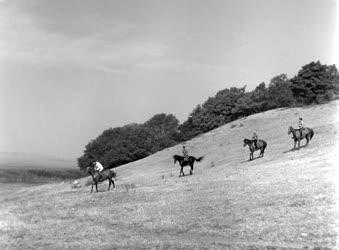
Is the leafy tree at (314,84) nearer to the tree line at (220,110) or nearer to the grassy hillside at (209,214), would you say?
the tree line at (220,110)

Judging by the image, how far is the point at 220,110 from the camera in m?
118

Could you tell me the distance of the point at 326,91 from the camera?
99.8 metres

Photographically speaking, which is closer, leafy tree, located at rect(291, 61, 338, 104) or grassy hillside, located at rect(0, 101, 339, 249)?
grassy hillside, located at rect(0, 101, 339, 249)

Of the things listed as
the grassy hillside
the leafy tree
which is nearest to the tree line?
the leafy tree

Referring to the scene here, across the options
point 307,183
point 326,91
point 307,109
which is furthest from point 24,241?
point 326,91

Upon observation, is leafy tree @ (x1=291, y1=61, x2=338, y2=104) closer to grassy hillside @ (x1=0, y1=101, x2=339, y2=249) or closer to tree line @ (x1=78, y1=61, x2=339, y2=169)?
tree line @ (x1=78, y1=61, x2=339, y2=169)

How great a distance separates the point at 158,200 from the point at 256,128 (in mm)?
50031

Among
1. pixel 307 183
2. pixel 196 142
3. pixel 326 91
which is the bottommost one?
pixel 307 183

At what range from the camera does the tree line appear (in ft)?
331

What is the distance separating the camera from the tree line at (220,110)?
331 ft

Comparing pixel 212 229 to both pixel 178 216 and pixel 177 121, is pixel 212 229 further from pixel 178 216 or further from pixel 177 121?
pixel 177 121

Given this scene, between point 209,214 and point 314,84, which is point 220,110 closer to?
point 314,84

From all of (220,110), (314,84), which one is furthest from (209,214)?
(220,110)

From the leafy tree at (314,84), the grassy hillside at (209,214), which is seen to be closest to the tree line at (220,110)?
the leafy tree at (314,84)
